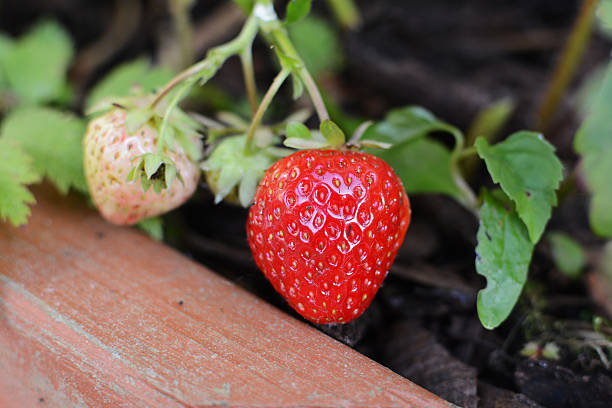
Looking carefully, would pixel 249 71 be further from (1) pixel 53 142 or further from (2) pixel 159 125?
(1) pixel 53 142

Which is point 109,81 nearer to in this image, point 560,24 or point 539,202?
point 539,202

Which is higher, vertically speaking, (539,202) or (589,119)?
(589,119)

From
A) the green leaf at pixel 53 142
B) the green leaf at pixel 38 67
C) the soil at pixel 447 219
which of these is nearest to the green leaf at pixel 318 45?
the soil at pixel 447 219

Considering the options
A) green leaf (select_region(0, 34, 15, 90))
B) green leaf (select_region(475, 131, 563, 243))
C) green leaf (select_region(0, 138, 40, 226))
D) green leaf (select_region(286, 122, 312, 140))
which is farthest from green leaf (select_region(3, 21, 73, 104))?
green leaf (select_region(475, 131, 563, 243))

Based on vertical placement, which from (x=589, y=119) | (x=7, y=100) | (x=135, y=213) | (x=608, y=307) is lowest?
(x=608, y=307)

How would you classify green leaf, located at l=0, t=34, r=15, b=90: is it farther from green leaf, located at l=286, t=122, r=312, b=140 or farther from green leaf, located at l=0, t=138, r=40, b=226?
green leaf, located at l=286, t=122, r=312, b=140

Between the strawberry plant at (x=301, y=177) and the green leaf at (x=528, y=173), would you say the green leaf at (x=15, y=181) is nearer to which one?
the strawberry plant at (x=301, y=177)

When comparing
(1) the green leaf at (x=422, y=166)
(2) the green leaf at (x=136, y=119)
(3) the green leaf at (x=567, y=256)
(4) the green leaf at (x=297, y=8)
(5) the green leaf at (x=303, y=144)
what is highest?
(4) the green leaf at (x=297, y=8)

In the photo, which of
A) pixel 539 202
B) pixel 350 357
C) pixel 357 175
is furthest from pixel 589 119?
pixel 350 357
